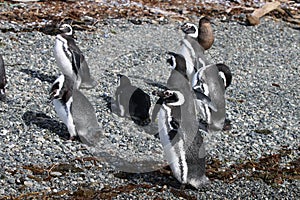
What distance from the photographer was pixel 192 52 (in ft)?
32.1

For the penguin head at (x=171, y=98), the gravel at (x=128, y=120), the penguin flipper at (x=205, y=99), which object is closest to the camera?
the gravel at (x=128, y=120)

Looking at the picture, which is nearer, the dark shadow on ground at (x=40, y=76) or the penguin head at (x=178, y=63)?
the penguin head at (x=178, y=63)

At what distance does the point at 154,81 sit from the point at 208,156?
2.44m

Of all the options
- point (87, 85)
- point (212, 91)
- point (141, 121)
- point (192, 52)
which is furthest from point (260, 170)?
point (192, 52)

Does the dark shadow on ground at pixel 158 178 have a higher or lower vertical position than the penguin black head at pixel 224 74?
lower

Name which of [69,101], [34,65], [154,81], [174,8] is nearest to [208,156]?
[69,101]

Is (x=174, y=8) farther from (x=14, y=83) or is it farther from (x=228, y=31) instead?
(x=14, y=83)

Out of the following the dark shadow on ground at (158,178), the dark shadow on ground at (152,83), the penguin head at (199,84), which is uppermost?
the penguin head at (199,84)

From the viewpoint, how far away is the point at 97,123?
23.9ft

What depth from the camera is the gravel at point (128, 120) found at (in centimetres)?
646

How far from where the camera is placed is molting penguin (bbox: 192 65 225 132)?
8008mm

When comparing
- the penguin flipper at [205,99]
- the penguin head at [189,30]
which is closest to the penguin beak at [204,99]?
the penguin flipper at [205,99]

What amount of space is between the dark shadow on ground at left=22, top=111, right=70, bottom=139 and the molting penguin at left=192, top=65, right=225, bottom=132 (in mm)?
Result: 1804

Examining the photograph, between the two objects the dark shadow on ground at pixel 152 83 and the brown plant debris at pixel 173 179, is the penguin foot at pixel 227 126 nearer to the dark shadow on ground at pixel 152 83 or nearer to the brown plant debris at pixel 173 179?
the brown plant debris at pixel 173 179
